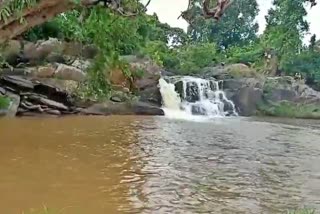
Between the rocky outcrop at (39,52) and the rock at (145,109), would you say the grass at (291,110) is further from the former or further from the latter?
the rocky outcrop at (39,52)

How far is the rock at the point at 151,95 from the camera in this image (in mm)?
25906

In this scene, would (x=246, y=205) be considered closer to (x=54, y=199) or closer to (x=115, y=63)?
(x=54, y=199)

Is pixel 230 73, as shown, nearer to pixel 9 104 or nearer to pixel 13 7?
pixel 9 104

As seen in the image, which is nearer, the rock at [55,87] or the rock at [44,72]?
the rock at [55,87]

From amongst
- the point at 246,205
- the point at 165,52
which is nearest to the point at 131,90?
the point at 165,52

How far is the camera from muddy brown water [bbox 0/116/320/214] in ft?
23.8

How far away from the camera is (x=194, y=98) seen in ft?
94.5

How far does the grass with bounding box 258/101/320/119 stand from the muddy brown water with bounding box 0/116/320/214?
1393cm

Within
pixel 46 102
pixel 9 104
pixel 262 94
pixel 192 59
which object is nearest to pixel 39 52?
pixel 46 102

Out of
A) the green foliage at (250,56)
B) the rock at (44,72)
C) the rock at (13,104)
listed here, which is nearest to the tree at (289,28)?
the green foliage at (250,56)

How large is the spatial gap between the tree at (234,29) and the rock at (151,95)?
25.2m

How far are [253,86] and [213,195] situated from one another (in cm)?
2323

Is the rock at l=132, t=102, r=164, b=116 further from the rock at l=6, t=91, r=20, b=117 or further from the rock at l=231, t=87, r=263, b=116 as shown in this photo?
the rock at l=231, t=87, r=263, b=116


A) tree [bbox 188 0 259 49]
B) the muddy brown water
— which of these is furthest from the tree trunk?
tree [bbox 188 0 259 49]
